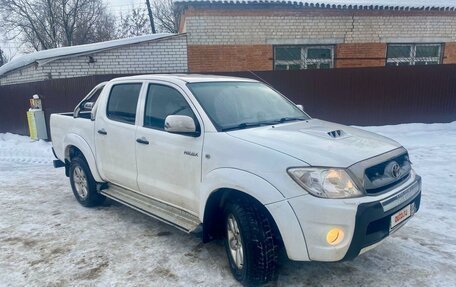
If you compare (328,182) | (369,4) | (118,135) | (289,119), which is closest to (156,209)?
(118,135)

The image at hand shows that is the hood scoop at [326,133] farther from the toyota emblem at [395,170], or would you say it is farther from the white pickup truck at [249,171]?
the toyota emblem at [395,170]

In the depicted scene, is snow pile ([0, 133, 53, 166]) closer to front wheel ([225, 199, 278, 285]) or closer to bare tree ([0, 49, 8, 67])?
front wheel ([225, 199, 278, 285])

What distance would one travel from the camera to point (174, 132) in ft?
10.6

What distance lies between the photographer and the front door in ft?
10.7

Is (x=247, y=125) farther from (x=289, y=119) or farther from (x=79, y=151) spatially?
(x=79, y=151)

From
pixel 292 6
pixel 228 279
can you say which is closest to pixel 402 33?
pixel 292 6

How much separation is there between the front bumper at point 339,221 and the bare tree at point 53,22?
30.0 m

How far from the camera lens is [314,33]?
43.6ft

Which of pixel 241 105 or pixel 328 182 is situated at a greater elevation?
pixel 241 105

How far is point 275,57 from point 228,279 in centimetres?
1133

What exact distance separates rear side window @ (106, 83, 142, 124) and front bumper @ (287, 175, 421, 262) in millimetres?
2345

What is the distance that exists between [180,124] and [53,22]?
2934 centimetres

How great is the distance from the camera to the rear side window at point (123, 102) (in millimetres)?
4091

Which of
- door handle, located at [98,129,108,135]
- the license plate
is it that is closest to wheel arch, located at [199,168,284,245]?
the license plate
